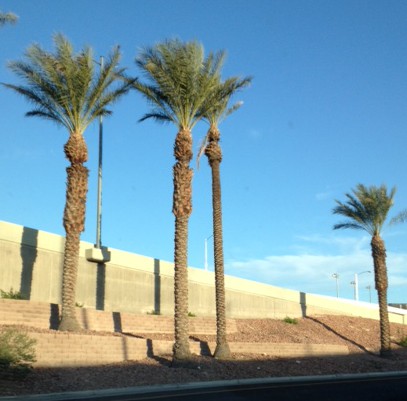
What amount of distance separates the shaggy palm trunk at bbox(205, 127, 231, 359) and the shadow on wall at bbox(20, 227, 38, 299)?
8.43 m

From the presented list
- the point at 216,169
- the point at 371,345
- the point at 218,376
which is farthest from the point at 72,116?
the point at 371,345

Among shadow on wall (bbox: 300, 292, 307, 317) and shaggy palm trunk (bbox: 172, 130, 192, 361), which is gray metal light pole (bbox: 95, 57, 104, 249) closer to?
shaggy palm trunk (bbox: 172, 130, 192, 361)

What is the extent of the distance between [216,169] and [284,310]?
20.8 m

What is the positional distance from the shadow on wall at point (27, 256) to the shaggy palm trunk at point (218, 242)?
27.7ft

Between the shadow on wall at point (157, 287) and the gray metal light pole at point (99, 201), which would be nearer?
the gray metal light pole at point (99, 201)

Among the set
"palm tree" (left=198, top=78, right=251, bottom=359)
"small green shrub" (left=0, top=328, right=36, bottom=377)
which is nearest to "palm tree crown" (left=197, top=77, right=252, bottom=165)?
"palm tree" (left=198, top=78, right=251, bottom=359)

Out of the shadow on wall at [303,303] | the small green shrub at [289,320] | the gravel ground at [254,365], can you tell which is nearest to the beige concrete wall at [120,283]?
the shadow on wall at [303,303]

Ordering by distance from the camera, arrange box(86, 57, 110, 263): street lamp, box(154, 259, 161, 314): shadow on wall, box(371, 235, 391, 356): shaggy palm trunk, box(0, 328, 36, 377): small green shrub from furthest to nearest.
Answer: box(371, 235, 391, 356): shaggy palm trunk < box(154, 259, 161, 314): shadow on wall < box(86, 57, 110, 263): street lamp < box(0, 328, 36, 377): small green shrub

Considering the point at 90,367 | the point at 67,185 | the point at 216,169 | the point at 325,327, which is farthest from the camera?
the point at 325,327

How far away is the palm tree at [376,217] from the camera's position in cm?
3847

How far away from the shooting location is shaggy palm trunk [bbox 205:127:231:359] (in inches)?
1043

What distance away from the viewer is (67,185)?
2527 centimetres

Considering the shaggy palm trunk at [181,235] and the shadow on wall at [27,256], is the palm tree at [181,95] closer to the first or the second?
the shaggy palm trunk at [181,235]

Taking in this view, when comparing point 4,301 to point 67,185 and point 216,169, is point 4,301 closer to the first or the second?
point 67,185
